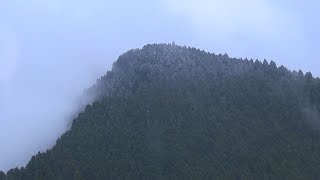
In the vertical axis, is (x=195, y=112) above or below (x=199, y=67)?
below

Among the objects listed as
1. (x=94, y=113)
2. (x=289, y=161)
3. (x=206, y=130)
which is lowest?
(x=289, y=161)

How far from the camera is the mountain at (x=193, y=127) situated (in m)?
153

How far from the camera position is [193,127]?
17000 cm

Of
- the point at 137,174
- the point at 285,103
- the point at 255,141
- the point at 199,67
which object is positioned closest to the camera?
the point at 137,174

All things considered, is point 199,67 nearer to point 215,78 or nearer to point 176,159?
point 215,78

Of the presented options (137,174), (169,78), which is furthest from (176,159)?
(169,78)

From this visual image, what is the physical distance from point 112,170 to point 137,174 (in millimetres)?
5612

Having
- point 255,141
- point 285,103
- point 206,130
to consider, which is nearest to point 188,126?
point 206,130

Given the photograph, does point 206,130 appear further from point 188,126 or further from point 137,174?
point 137,174

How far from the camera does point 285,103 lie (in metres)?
179

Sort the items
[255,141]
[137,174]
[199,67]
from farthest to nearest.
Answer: [199,67]
[255,141]
[137,174]

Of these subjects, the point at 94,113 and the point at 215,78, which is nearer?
the point at 94,113

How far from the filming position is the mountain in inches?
6024

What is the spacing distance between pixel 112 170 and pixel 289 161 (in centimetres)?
3876
